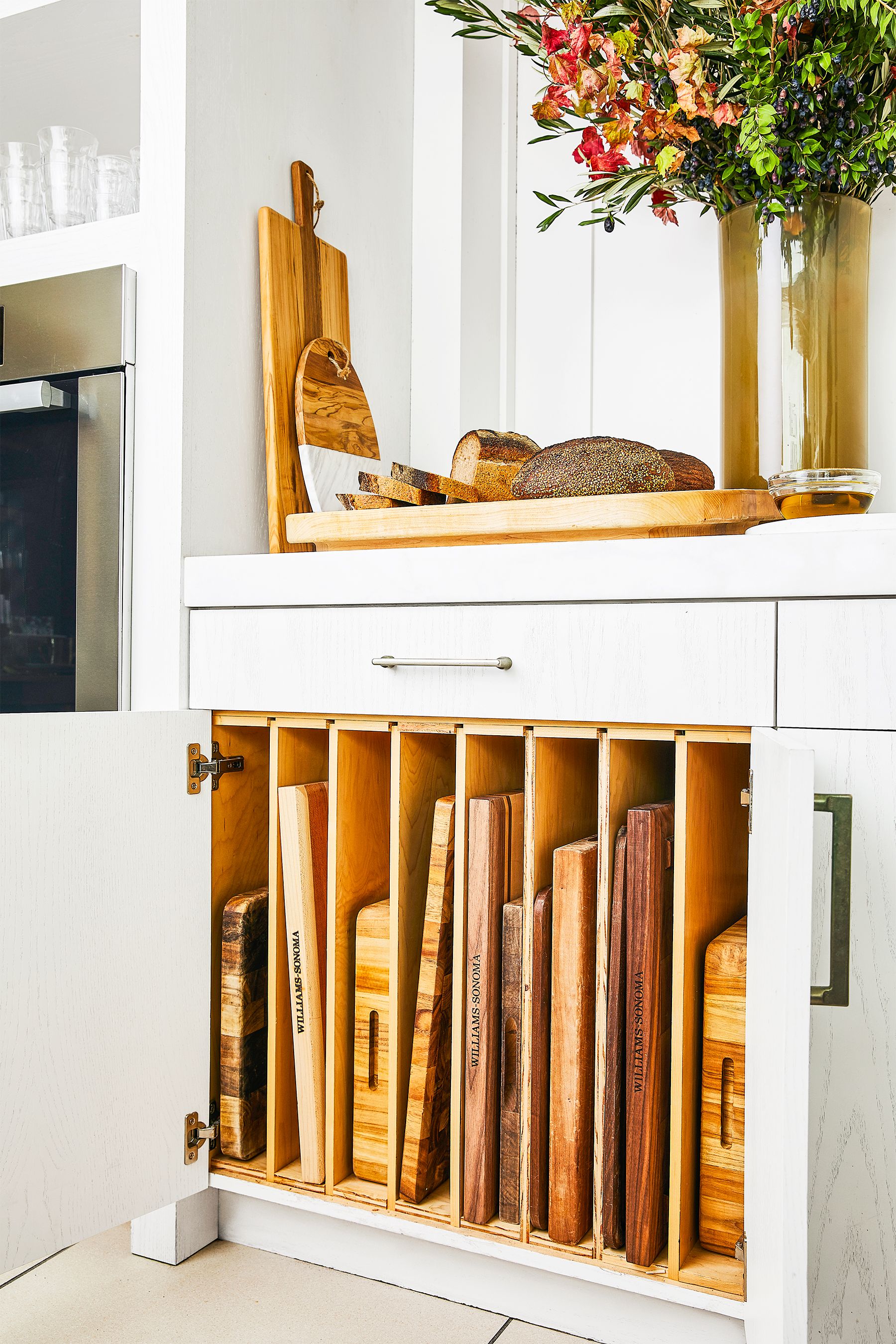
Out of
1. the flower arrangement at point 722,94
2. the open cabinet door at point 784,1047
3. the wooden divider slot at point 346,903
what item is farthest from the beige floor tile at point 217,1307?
the flower arrangement at point 722,94

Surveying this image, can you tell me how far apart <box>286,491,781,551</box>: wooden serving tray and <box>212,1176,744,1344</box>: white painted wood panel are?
0.69 metres

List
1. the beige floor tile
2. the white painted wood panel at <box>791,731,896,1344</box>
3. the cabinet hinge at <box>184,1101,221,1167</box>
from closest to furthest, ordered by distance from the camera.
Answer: the white painted wood panel at <box>791,731,896,1344</box>, the beige floor tile, the cabinet hinge at <box>184,1101,221,1167</box>

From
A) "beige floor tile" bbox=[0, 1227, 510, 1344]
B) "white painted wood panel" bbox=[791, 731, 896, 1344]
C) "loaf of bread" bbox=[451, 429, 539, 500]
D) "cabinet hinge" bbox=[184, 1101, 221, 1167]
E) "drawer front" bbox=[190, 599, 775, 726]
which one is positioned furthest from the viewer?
"loaf of bread" bbox=[451, 429, 539, 500]

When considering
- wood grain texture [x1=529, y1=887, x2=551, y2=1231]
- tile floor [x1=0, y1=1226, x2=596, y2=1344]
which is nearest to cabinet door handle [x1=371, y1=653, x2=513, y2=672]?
wood grain texture [x1=529, y1=887, x2=551, y2=1231]

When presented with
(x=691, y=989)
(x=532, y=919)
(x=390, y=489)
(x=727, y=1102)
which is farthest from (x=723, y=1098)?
(x=390, y=489)

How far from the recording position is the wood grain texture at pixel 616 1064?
0.94 metres

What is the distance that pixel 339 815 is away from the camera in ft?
3.55

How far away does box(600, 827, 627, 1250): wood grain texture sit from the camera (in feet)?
3.09

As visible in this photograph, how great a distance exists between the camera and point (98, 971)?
0.98 metres

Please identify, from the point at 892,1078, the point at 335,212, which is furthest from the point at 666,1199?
the point at 335,212

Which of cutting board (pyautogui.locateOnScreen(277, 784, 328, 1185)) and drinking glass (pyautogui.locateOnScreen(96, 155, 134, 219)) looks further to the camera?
drinking glass (pyautogui.locateOnScreen(96, 155, 134, 219))

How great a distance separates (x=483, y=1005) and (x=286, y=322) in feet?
2.78

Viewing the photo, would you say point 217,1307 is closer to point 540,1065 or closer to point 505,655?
point 540,1065

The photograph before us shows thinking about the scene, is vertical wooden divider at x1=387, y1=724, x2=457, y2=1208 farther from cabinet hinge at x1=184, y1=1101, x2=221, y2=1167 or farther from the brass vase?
the brass vase
